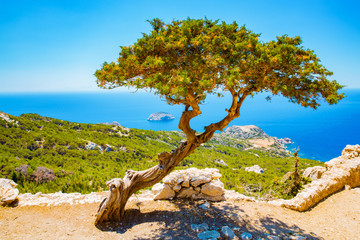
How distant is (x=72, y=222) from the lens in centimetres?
485

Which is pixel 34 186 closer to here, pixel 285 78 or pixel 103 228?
pixel 103 228

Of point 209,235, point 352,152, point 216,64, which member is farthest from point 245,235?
point 352,152

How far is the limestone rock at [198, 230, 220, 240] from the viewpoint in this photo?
3963mm

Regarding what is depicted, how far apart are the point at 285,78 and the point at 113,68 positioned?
3.72 meters

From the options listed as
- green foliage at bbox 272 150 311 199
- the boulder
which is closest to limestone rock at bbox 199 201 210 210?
the boulder

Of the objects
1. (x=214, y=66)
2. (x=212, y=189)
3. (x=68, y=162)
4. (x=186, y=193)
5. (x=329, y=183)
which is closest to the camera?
(x=214, y=66)

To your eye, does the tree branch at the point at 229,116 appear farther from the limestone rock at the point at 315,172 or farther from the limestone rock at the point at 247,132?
the limestone rock at the point at 247,132

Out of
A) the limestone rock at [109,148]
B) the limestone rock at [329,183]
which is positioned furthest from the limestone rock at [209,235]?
the limestone rock at [109,148]

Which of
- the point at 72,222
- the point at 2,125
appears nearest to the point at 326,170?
the point at 72,222

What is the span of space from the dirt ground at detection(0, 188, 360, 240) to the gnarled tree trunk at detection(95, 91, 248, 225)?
354mm

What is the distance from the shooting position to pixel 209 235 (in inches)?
159

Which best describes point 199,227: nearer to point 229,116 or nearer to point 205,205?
point 205,205

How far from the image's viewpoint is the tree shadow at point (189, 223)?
428 cm

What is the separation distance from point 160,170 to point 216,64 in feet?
11.2
